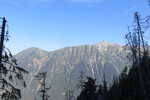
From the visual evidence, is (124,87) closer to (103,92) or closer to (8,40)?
(103,92)

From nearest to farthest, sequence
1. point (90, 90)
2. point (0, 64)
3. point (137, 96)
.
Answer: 1. point (0, 64)
2. point (137, 96)
3. point (90, 90)

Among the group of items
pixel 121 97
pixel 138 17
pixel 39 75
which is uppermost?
pixel 138 17

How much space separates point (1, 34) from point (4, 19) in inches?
41.6

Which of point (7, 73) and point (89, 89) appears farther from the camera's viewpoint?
point (89, 89)

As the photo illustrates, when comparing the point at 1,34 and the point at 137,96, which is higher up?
the point at 1,34

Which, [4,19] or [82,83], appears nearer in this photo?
[4,19]

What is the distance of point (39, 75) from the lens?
47.0 m

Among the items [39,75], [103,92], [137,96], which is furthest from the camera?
[103,92]

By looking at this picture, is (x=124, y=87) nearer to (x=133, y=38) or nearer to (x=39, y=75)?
(x=39, y=75)

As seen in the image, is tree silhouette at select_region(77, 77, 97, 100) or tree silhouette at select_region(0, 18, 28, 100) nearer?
tree silhouette at select_region(0, 18, 28, 100)

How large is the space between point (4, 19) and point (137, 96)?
144ft

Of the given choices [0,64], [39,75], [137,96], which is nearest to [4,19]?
[0,64]

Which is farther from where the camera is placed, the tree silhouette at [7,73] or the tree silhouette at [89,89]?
the tree silhouette at [89,89]

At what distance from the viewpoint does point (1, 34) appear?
1725cm
